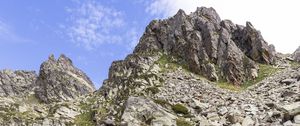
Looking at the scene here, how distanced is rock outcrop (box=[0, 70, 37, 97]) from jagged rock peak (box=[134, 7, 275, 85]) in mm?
82689

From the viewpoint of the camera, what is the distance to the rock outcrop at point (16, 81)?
16314 centimetres

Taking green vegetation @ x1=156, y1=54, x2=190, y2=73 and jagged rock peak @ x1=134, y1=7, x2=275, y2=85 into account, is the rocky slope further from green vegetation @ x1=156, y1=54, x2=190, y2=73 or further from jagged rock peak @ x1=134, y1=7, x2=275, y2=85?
jagged rock peak @ x1=134, y1=7, x2=275, y2=85

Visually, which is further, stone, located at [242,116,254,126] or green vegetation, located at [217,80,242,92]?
green vegetation, located at [217,80,242,92]

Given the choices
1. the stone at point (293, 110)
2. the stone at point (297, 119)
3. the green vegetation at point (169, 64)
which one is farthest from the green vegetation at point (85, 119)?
the stone at point (297, 119)

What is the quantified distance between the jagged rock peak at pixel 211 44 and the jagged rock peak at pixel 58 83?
4744 cm

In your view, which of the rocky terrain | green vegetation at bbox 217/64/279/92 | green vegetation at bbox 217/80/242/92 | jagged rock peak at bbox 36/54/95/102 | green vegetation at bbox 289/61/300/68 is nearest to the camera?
the rocky terrain

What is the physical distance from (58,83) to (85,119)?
66075 millimetres

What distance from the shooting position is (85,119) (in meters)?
73.9

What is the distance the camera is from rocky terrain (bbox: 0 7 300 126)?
4659 centimetres

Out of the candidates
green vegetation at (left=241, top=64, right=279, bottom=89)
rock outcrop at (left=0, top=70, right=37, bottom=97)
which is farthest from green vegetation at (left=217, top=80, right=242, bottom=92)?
rock outcrop at (left=0, top=70, right=37, bottom=97)

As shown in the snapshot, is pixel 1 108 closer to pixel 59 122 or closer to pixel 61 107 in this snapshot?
pixel 61 107

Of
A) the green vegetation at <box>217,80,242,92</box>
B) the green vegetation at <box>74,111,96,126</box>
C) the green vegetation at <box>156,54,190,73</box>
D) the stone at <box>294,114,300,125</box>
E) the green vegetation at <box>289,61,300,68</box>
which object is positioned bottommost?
the stone at <box>294,114,300,125</box>

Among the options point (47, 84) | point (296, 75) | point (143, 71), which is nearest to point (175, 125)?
point (296, 75)

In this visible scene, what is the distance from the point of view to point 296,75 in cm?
5906
